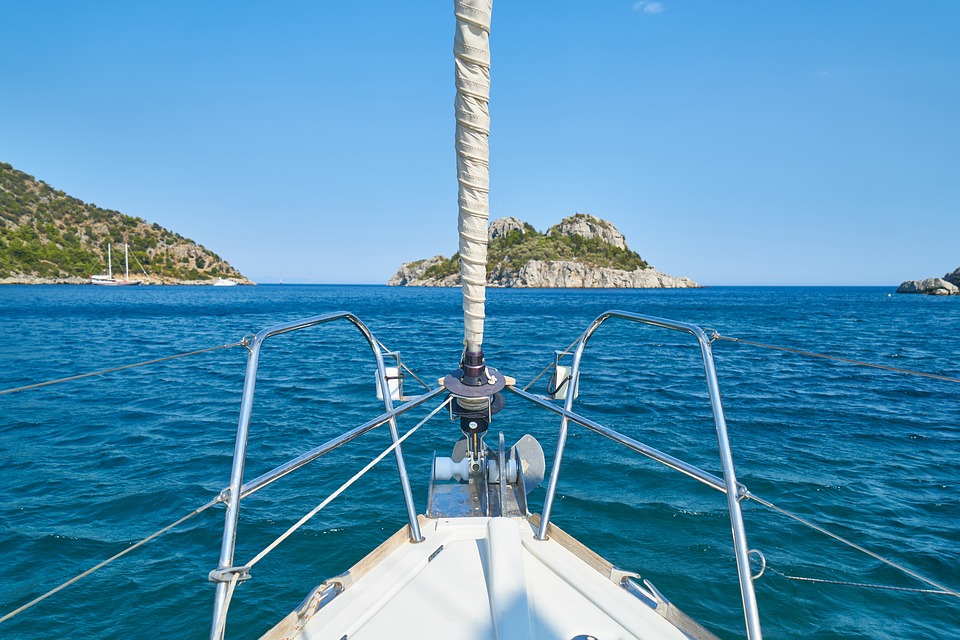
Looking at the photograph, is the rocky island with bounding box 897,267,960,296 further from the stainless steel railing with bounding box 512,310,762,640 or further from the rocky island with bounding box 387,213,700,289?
the stainless steel railing with bounding box 512,310,762,640

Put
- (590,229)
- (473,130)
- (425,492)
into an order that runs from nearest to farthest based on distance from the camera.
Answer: (473,130), (425,492), (590,229)

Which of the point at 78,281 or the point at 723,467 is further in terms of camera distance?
the point at 78,281

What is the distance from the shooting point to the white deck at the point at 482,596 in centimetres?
177

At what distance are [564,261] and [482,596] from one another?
12199cm

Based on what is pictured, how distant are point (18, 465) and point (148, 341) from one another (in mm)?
16080

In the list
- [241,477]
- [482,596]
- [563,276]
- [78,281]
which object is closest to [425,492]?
[482,596]

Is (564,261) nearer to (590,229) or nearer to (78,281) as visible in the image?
(590,229)

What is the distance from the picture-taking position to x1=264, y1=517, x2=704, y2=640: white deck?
1.77m

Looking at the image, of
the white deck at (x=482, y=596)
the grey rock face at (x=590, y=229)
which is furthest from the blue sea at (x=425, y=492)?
the grey rock face at (x=590, y=229)

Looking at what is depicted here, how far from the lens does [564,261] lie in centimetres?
12081

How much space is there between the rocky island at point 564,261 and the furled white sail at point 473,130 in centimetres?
9629

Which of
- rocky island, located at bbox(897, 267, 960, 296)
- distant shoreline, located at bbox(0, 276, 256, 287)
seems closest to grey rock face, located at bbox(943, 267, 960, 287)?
rocky island, located at bbox(897, 267, 960, 296)

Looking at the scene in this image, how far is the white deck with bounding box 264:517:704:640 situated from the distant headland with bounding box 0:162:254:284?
111m

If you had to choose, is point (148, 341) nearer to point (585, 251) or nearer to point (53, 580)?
point (53, 580)
